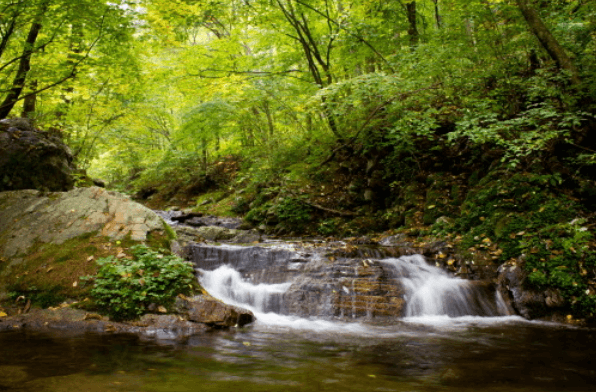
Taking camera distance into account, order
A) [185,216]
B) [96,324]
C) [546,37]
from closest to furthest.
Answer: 1. [96,324]
2. [546,37]
3. [185,216]

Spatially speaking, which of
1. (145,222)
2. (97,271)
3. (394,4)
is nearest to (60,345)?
(97,271)

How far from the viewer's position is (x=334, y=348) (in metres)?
3.86

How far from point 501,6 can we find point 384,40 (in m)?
3.73

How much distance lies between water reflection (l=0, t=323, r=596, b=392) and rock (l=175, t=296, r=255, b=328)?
0.28 metres

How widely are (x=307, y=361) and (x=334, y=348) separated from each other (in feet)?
1.88

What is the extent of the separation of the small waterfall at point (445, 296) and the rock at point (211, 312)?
266 cm

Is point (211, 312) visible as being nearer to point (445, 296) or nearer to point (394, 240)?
point (445, 296)

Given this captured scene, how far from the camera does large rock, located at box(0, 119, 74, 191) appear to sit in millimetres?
6954

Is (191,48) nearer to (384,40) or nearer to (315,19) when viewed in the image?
(315,19)

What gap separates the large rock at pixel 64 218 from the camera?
18.9ft

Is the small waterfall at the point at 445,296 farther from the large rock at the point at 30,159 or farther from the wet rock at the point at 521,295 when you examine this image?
the large rock at the point at 30,159

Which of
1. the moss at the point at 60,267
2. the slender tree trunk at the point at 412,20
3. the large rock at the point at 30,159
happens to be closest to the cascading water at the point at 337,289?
the moss at the point at 60,267

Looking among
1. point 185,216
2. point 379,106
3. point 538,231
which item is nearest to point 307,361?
point 538,231

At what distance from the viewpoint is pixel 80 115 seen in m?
9.54
